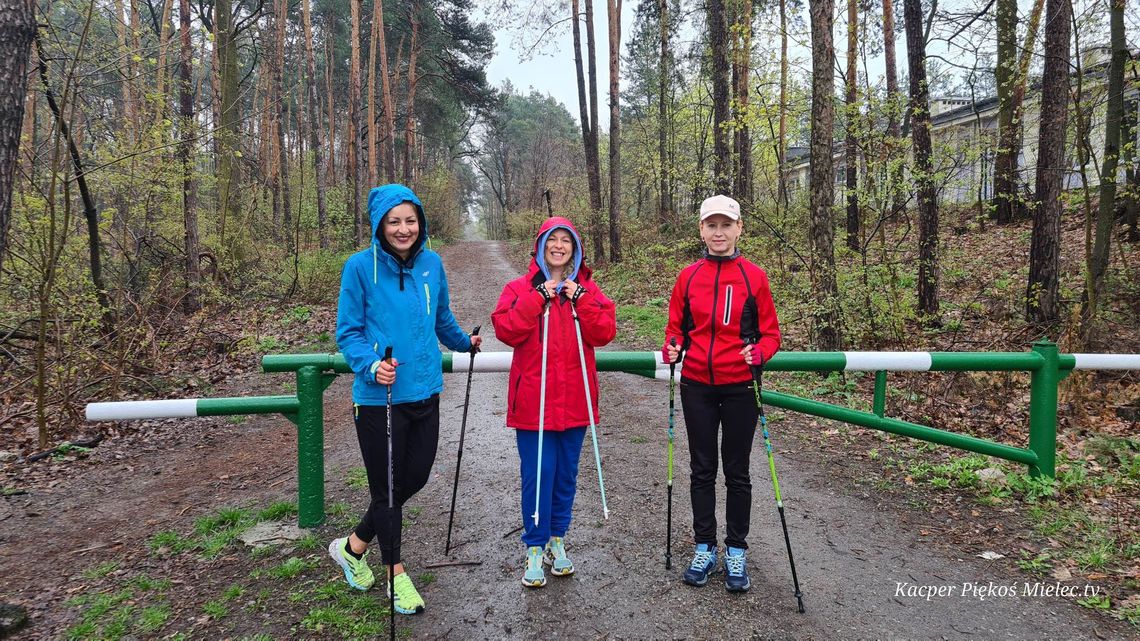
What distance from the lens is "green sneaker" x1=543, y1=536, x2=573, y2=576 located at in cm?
342

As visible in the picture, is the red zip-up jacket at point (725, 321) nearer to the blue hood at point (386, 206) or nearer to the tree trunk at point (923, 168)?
the blue hood at point (386, 206)

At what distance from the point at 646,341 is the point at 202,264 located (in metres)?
9.46

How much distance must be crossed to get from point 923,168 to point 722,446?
6467 mm

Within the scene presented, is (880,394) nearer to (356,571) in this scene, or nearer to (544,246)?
(544,246)

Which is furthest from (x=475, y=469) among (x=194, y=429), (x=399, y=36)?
(x=399, y=36)

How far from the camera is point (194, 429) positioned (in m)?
7.02

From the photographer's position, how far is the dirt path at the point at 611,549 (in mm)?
3046

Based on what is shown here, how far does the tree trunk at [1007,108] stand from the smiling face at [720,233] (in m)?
5.91

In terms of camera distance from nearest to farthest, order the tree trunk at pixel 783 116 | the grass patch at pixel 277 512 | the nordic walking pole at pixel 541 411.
Answer: 1. the nordic walking pole at pixel 541 411
2. the grass patch at pixel 277 512
3. the tree trunk at pixel 783 116

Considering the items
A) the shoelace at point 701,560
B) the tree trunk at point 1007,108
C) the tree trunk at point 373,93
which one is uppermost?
the tree trunk at point 373,93

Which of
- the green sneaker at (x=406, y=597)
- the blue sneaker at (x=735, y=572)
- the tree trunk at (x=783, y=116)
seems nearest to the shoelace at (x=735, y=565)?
the blue sneaker at (x=735, y=572)

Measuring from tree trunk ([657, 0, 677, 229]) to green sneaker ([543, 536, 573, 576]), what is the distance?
14.8 meters

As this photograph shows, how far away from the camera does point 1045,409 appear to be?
436cm

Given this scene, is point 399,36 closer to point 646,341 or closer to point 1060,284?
point 646,341
